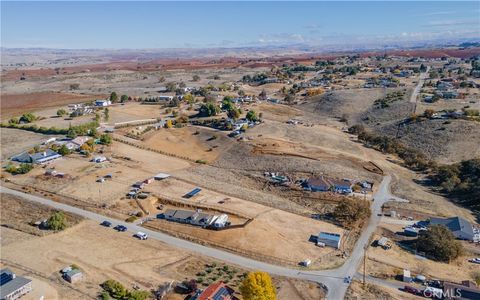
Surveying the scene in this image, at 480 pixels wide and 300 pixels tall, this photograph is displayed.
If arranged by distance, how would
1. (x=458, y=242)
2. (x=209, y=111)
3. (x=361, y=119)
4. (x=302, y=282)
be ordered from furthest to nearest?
(x=361, y=119) < (x=209, y=111) < (x=458, y=242) < (x=302, y=282)

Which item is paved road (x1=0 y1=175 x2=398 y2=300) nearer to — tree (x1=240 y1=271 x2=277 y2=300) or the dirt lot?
the dirt lot

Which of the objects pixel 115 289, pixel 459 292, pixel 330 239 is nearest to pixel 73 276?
pixel 115 289

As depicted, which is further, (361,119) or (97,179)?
(361,119)

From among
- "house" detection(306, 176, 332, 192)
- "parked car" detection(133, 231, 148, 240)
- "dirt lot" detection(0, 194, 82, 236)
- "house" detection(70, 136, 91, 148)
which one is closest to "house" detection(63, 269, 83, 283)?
"parked car" detection(133, 231, 148, 240)

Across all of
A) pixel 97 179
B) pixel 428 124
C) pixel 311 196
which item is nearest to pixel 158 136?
pixel 97 179

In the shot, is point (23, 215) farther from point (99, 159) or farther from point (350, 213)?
point (350, 213)

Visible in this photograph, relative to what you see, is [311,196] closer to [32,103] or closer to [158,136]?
[158,136]

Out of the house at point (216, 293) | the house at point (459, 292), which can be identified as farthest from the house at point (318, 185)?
the house at point (216, 293)
